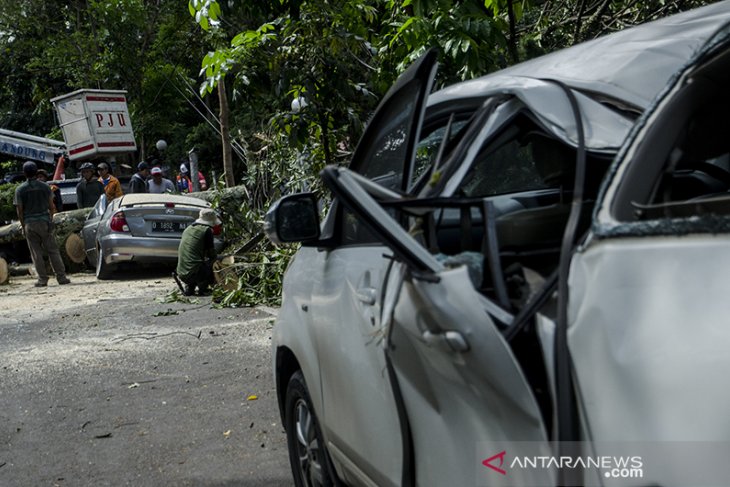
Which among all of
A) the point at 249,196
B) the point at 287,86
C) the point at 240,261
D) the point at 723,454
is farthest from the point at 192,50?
the point at 723,454

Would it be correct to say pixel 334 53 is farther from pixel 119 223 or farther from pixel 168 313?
pixel 119 223

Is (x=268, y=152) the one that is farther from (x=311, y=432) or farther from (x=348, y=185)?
(x=348, y=185)

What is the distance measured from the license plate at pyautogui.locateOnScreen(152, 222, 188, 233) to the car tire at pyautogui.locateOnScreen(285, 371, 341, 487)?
10.7 m

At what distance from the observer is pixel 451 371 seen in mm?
2094

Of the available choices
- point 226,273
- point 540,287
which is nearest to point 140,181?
point 226,273

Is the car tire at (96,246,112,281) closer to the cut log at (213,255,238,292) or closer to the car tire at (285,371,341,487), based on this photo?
the cut log at (213,255,238,292)

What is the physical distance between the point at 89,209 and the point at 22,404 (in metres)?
11.5

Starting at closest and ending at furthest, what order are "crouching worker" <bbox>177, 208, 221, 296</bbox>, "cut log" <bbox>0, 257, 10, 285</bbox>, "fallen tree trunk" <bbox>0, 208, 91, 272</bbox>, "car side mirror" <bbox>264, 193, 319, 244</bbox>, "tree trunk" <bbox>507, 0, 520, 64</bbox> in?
"car side mirror" <bbox>264, 193, 319, 244</bbox> → "tree trunk" <bbox>507, 0, 520, 64</bbox> → "crouching worker" <bbox>177, 208, 221, 296</bbox> → "cut log" <bbox>0, 257, 10, 285</bbox> → "fallen tree trunk" <bbox>0, 208, 91, 272</bbox>

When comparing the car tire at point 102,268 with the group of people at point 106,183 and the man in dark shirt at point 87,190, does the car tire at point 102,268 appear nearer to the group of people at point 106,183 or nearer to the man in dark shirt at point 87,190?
the group of people at point 106,183

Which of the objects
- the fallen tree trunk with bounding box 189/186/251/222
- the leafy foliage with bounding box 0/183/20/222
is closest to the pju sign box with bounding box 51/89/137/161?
the leafy foliage with bounding box 0/183/20/222

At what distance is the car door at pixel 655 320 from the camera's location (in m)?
1.51

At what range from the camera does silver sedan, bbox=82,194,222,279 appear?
1410 cm

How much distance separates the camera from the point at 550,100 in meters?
2.59

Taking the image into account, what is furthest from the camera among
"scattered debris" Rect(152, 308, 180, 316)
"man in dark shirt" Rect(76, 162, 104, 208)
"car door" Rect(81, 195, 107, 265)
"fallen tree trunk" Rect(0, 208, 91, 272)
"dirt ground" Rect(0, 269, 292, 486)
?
"man in dark shirt" Rect(76, 162, 104, 208)
